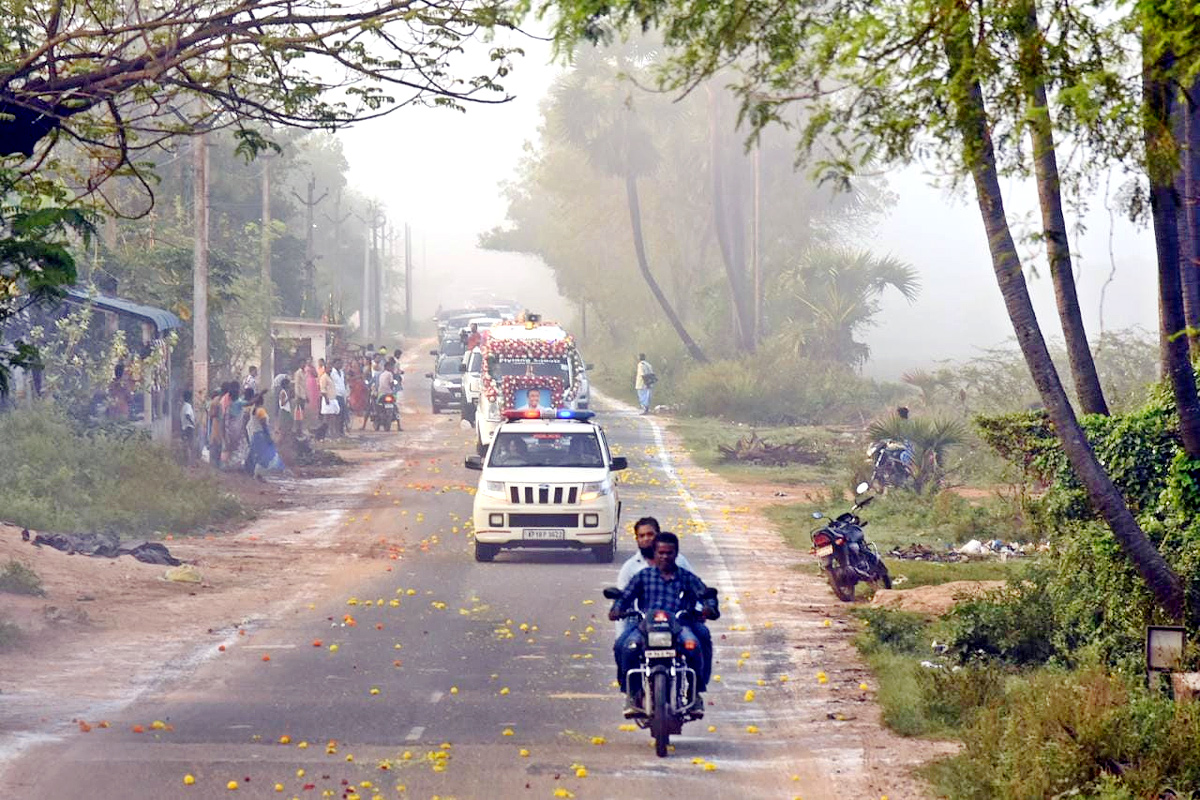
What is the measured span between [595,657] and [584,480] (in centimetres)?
567

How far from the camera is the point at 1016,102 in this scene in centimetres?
865

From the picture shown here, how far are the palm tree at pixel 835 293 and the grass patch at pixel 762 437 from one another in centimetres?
1004

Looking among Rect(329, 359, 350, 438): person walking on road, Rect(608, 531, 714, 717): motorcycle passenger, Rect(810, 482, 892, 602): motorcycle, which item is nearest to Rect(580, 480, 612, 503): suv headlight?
Rect(810, 482, 892, 602): motorcycle

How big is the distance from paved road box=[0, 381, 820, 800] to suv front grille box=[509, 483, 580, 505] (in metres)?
1.18

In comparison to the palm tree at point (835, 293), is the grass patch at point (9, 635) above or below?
below

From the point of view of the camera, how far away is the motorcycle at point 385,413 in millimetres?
44250

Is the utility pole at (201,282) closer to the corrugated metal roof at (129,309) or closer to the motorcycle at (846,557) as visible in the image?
the corrugated metal roof at (129,309)

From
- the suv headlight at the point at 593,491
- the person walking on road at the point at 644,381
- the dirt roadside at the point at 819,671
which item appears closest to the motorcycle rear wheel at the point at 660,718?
the dirt roadside at the point at 819,671

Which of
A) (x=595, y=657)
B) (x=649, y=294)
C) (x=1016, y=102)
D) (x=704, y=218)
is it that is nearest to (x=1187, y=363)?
(x=1016, y=102)

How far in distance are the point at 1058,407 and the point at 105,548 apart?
12.4m

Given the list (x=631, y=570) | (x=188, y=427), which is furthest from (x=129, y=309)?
→ (x=631, y=570)

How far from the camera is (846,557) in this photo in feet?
57.3

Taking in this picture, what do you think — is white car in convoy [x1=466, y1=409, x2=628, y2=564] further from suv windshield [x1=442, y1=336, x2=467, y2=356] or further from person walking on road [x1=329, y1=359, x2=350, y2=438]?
suv windshield [x1=442, y1=336, x2=467, y2=356]

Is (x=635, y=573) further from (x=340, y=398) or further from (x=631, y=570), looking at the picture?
(x=340, y=398)
